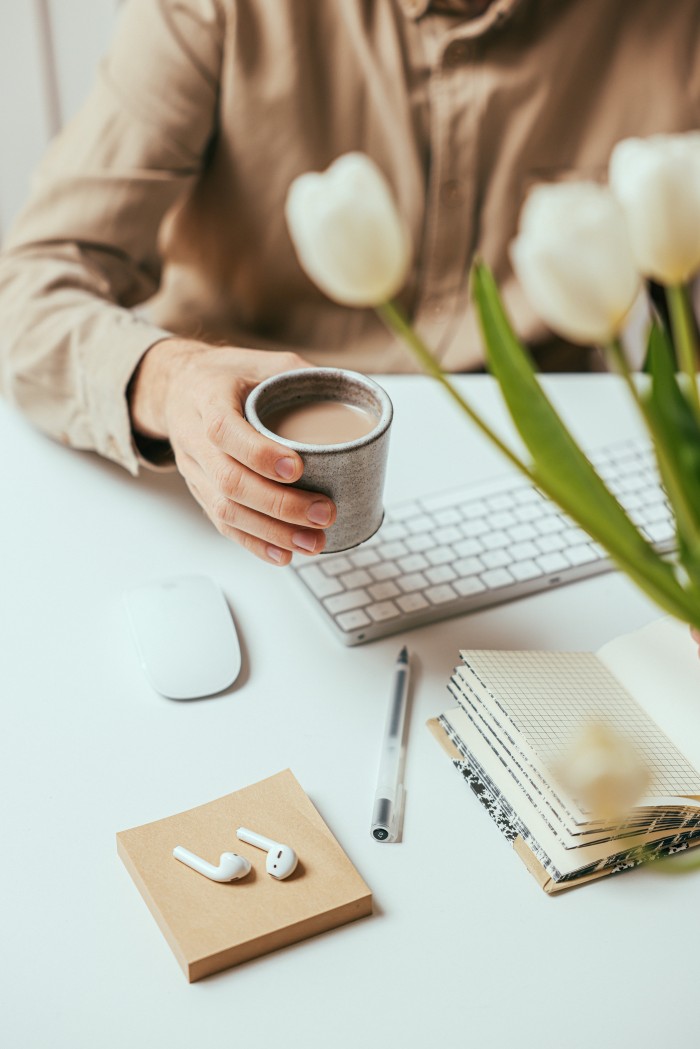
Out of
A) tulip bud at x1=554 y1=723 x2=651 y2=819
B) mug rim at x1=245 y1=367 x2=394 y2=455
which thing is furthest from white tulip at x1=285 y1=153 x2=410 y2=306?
mug rim at x1=245 y1=367 x2=394 y2=455

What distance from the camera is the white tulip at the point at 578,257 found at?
0.26 m

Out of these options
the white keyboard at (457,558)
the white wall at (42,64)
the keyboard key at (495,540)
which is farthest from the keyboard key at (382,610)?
the white wall at (42,64)

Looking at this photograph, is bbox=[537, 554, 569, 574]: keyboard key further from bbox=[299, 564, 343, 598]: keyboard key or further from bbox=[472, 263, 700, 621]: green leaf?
bbox=[472, 263, 700, 621]: green leaf

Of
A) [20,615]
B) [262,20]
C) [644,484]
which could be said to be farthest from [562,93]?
[20,615]

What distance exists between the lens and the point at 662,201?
0.28m

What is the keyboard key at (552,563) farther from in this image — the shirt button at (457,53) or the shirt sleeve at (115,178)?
the shirt button at (457,53)

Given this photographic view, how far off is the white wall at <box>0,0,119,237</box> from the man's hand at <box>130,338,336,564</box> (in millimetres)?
945

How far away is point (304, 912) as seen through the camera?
514 millimetres

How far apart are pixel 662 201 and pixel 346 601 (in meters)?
0.46

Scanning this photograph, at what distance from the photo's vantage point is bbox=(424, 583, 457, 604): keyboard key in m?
0.72

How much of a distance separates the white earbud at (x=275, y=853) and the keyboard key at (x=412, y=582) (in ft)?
0.76

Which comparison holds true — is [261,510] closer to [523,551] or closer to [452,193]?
[523,551]

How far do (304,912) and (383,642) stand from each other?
0.23m

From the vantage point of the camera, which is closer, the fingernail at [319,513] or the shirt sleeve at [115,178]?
the fingernail at [319,513]
